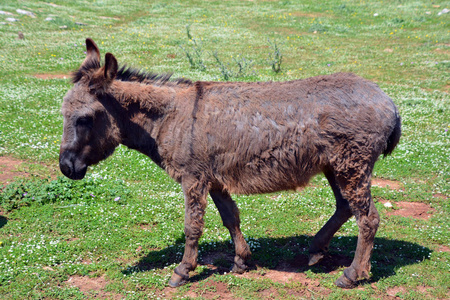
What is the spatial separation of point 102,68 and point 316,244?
3.80m

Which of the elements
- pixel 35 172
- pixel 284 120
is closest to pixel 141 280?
pixel 284 120

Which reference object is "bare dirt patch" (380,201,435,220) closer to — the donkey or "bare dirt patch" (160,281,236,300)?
the donkey

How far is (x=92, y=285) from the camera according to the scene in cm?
559

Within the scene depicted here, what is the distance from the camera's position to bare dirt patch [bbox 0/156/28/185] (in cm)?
814

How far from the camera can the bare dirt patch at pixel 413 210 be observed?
7.38 m

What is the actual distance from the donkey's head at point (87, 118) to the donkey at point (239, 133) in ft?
0.04

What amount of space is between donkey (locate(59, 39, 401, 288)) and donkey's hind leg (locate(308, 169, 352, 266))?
1.10 feet

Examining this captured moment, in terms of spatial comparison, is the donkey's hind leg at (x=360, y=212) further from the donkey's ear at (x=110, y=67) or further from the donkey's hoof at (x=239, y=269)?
the donkey's ear at (x=110, y=67)

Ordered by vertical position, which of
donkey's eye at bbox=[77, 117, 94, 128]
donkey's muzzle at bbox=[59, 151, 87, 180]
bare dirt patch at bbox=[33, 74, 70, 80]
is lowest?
bare dirt patch at bbox=[33, 74, 70, 80]

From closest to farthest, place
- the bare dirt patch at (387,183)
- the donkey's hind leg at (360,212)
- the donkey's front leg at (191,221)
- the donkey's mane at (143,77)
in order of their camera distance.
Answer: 1. the donkey's hind leg at (360,212)
2. the donkey's front leg at (191,221)
3. the donkey's mane at (143,77)
4. the bare dirt patch at (387,183)

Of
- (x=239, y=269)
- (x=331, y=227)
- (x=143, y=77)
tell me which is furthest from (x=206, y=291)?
(x=143, y=77)

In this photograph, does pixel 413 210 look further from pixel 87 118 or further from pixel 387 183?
pixel 87 118

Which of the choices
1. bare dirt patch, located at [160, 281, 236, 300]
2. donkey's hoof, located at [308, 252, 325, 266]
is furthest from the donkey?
donkey's hoof, located at [308, 252, 325, 266]

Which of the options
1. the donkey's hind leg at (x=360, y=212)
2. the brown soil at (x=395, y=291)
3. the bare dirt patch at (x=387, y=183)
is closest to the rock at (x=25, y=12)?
the bare dirt patch at (x=387, y=183)
